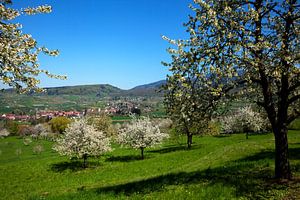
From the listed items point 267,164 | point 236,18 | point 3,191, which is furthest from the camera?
point 3,191

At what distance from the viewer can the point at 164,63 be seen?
15.9m

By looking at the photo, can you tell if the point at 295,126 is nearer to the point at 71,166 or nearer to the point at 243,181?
the point at 71,166

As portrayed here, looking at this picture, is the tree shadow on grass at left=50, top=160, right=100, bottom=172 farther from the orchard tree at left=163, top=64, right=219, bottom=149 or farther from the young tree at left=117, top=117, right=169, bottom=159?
the orchard tree at left=163, top=64, right=219, bottom=149

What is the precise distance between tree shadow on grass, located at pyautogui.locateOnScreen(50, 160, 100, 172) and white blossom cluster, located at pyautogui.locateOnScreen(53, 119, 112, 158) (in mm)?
2259

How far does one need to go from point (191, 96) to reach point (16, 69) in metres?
9.05

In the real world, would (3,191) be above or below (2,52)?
below

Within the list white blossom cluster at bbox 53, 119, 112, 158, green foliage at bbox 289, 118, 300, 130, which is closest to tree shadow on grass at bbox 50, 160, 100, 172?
white blossom cluster at bbox 53, 119, 112, 158

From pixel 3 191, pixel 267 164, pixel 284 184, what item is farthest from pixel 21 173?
pixel 284 184

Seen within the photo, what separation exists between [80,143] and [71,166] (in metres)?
5.59

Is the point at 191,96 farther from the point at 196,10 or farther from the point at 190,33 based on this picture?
the point at 196,10

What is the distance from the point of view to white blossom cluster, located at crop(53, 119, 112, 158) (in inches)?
2034

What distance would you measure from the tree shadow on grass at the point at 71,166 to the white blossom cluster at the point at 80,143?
2259 millimetres

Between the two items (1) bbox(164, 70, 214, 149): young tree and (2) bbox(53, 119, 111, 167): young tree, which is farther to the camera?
(2) bbox(53, 119, 111, 167): young tree

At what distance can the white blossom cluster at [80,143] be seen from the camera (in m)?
51.7
